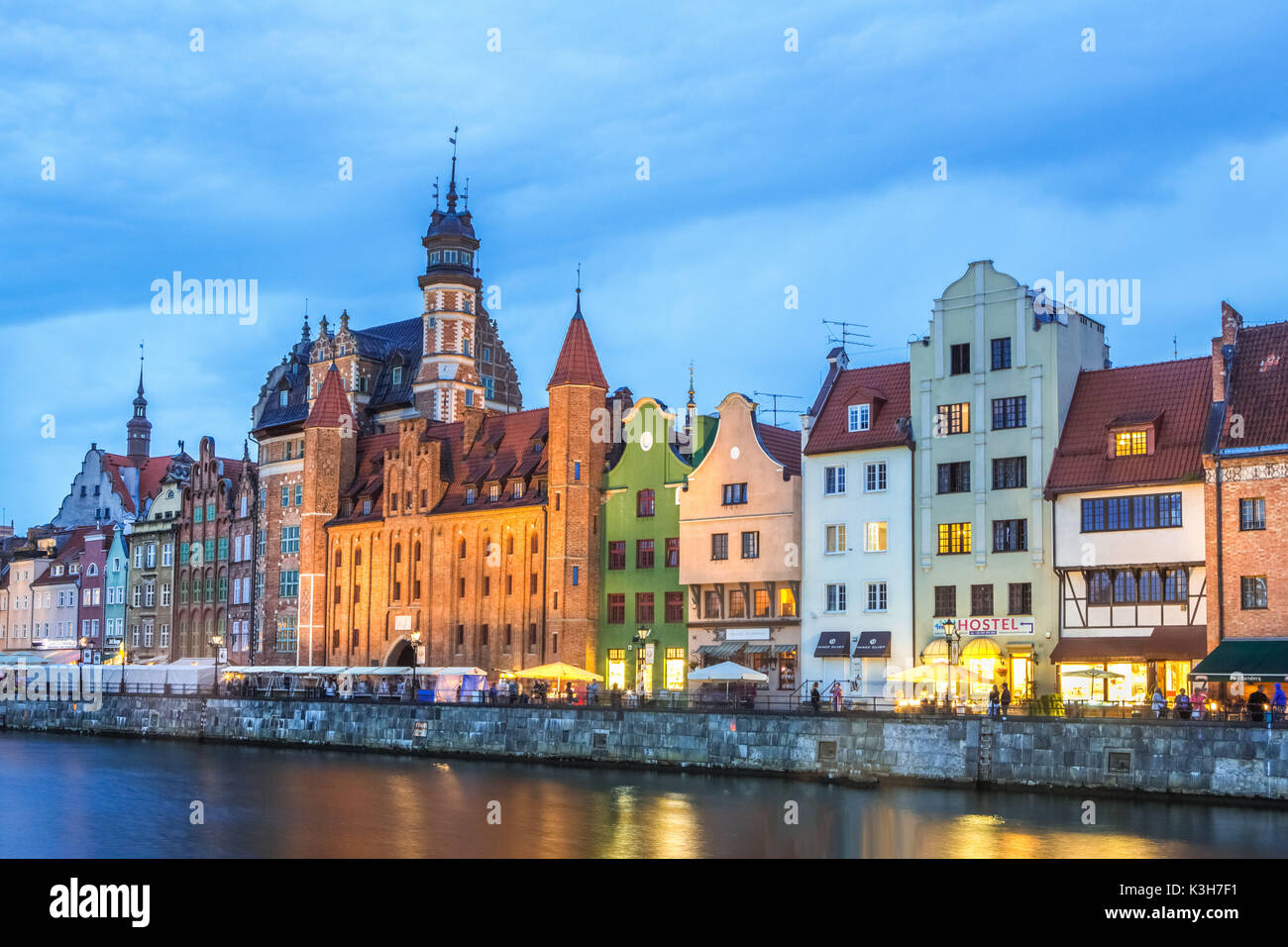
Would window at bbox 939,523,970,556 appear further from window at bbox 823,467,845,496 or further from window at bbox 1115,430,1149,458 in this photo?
window at bbox 1115,430,1149,458

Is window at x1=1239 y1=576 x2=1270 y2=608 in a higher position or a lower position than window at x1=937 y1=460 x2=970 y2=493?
lower

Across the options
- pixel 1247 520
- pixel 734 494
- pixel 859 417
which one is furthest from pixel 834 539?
pixel 1247 520

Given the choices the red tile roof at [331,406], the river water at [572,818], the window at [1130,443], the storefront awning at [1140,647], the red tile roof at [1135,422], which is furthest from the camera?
the red tile roof at [331,406]

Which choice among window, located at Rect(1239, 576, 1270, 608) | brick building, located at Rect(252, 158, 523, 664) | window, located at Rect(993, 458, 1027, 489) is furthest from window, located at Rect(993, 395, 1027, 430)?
brick building, located at Rect(252, 158, 523, 664)

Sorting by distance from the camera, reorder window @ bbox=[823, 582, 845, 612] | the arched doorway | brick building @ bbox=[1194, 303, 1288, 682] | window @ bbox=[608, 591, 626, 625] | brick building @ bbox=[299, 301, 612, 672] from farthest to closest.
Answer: the arched doorway
brick building @ bbox=[299, 301, 612, 672]
window @ bbox=[608, 591, 626, 625]
window @ bbox=[823, 582, 845, 612]
brick building @ bbox=[1194, 303, 1288, 682]

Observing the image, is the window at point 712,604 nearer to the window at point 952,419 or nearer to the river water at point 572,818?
the river water at point 572,818

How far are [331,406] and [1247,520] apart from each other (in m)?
61.9

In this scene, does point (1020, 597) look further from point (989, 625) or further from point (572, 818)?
point (572, 818)

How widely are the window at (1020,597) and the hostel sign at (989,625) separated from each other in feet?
1.26

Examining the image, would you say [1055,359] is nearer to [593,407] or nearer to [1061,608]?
[1061,608]

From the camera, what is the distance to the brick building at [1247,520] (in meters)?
57.0

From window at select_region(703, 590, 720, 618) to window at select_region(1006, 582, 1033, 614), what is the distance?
1623cm

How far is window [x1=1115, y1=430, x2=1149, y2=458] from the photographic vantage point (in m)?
63.0

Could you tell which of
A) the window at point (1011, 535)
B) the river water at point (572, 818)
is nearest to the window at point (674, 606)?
the river water at point (572, 818)
